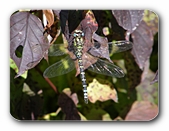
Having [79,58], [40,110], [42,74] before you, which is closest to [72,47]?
[79,58]

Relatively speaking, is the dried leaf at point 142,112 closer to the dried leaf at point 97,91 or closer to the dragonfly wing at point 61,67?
the dried leaf at point 97,91

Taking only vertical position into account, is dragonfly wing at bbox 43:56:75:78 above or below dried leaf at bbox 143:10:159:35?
below

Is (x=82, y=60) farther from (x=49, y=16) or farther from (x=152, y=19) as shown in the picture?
(x=152, y=19)

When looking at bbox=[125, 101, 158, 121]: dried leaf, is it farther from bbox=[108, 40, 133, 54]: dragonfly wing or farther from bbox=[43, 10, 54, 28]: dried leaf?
bbox=[43, 10, 54, 28]: dried leaf

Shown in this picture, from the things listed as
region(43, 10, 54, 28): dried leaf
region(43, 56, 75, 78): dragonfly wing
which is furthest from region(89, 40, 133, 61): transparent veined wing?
region(43, 10, 54, 28): dried leaf

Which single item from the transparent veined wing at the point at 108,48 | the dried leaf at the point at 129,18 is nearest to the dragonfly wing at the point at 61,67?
the transparent veined wing at the point at 108,48
